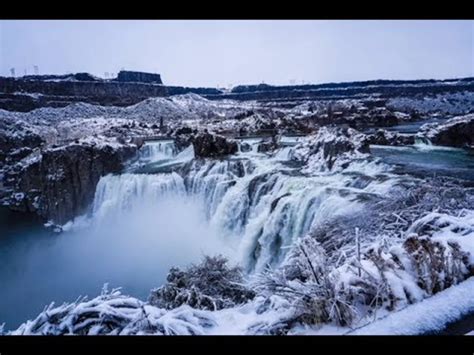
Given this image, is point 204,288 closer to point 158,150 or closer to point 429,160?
point 158,150

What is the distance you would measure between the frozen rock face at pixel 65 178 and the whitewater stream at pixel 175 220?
0.11 metres

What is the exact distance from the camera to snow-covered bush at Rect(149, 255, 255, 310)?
2.62 meters

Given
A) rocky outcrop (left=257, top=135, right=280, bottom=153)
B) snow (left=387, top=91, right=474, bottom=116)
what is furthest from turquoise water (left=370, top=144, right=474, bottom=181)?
rocky outcrop (left=257, top=135, right=280, bottom=153)

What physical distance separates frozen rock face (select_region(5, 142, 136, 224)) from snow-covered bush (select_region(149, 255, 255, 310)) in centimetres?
116

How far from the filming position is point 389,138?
125 inches

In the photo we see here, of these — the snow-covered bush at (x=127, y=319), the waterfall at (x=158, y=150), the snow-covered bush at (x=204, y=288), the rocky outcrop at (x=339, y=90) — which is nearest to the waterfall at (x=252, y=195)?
the waterfall at (x=158, y=150)

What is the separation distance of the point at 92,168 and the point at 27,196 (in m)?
0.57

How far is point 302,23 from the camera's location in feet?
9.11

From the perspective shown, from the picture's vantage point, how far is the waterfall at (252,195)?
9.85 ft

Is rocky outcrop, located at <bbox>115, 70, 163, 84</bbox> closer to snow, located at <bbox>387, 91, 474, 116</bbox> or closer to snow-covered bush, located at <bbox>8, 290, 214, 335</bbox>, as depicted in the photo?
snow-covered bush, located at <bbox>8, 290, 214, 335</bbox>

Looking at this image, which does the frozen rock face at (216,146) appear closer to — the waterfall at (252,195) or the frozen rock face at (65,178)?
the waterfall at (252,195)
